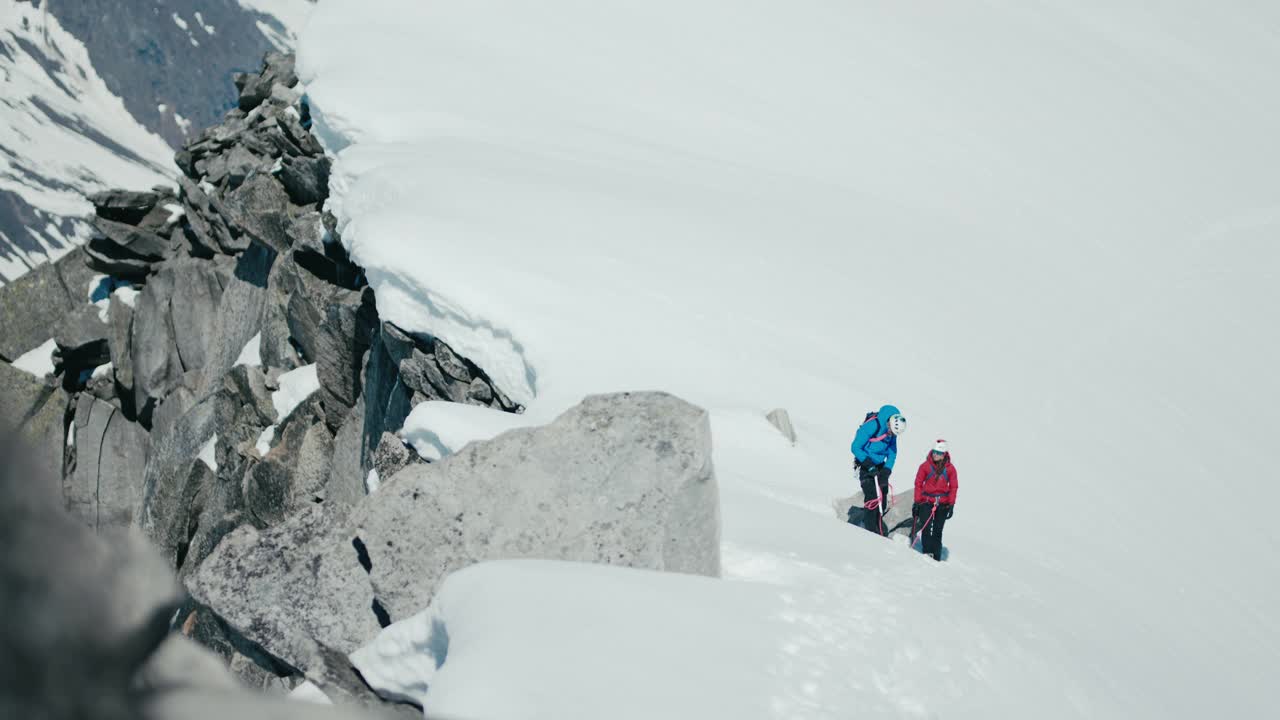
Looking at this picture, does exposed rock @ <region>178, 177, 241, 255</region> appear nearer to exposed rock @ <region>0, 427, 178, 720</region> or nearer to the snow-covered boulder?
the snow-covered boulder

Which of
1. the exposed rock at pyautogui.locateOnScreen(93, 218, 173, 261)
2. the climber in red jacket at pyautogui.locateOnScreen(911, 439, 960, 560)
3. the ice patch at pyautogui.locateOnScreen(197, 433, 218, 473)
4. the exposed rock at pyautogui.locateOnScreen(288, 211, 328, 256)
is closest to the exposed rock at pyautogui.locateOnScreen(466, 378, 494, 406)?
the climber in red jacket at pyautogui.locateOnScreen(911, 439, 960, 560)

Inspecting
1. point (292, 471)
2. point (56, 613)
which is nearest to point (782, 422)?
point (56, 613)

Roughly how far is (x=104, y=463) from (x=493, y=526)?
25.8 m

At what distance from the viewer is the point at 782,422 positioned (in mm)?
11945

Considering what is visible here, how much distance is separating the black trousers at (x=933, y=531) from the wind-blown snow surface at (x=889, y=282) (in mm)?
503

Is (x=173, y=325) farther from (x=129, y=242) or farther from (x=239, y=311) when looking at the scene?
(x=239, y=311)

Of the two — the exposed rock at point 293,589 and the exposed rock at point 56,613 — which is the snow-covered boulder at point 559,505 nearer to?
the exposed rock at point 293,589

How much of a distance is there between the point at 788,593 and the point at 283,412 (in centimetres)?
1487

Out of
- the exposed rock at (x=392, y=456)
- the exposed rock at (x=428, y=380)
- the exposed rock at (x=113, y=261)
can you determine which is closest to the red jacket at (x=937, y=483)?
the exposed rock at (x=392, y=456)

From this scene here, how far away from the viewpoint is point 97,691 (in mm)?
2410

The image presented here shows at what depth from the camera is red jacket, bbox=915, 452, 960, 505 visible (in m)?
10.1

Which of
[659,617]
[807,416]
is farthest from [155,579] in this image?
[807,416]

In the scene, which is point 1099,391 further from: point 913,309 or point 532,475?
point 532,475

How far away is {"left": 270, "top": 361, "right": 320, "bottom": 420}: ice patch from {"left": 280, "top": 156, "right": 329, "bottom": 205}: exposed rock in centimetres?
409
